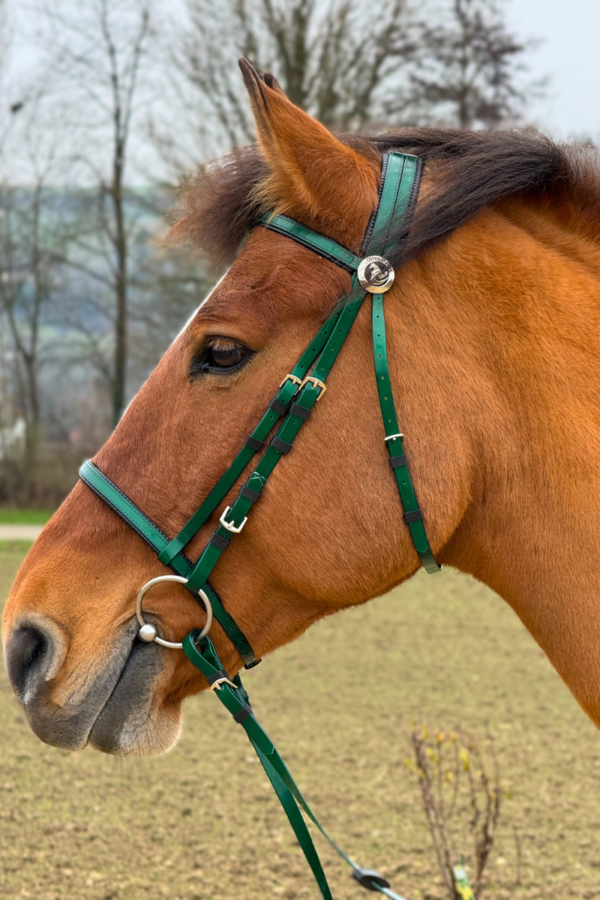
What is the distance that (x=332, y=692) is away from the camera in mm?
7168

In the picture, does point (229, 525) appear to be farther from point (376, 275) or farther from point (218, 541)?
point (376, 275)

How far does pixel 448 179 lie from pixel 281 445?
2.50ft

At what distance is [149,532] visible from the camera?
6.05 ft

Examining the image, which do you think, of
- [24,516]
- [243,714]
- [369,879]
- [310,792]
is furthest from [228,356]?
[24,516]

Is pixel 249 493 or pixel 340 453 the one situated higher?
pixel 340 453

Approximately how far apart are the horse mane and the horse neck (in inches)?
3.2

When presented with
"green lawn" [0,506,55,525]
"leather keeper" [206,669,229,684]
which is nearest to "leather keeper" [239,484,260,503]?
"leather keeper" [206,669,229,684]

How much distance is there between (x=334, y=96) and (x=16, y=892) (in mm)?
17224

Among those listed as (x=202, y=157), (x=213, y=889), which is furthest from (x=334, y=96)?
(x=213, y=889)

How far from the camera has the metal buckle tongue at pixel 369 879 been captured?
255 cm

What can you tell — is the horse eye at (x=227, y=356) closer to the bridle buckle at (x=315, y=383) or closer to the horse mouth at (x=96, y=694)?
the bridle buckle at (x=315, y=383)

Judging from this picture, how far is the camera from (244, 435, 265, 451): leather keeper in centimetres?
181

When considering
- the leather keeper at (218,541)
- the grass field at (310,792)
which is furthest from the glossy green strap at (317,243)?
the grass field at (310,792)

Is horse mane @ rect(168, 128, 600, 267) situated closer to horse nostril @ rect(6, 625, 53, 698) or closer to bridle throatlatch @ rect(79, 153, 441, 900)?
bridle throatlatch @ rect(79, 153, 441, 900)
